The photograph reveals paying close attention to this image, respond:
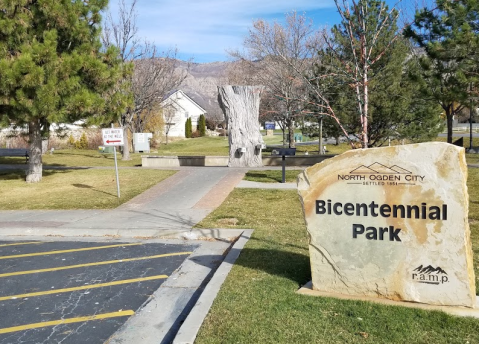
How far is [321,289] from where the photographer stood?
206 inches

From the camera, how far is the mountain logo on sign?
187 inches

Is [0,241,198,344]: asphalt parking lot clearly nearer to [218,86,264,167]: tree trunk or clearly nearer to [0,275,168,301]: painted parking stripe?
[0,275,168,301]: painted parking stripe

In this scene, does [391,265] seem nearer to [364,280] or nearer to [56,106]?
[364,280]

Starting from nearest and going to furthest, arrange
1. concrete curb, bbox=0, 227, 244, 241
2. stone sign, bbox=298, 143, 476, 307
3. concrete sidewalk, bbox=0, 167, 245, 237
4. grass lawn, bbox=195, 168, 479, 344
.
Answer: grass lawn, bbox=195, 168, 479, 344, stone sign, bbox=298, 143, 476, 307, concrete curb, bbox=0, 227, 244, 241, concrete sidewalk, bbox=0, 167, 245, 237

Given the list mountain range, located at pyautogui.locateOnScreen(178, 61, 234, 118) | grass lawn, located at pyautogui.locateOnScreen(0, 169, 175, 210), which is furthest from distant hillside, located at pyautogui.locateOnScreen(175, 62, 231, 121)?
grass lawn, located at pyautogui.locateOnScreen(0, 169, 175, 210)

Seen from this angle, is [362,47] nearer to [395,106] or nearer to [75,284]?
[75,284]

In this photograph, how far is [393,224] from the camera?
15.9 ft

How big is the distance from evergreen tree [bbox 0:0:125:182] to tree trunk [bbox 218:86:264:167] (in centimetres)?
520

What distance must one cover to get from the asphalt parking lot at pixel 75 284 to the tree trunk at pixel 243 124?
11497 mm

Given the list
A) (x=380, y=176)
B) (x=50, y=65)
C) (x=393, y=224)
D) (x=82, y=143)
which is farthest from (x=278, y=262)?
(x=82, y=143)

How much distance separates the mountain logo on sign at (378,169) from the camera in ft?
15.5

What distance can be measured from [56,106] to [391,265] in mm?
12380

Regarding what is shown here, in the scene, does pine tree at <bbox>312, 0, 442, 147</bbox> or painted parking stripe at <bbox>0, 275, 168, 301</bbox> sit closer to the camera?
painted parking stripe at <bbox>0, 275, 168, 301</bbox>

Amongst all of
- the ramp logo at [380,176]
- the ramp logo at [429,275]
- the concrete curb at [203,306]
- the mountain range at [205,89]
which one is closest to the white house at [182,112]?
the mountain range at [205,89]
